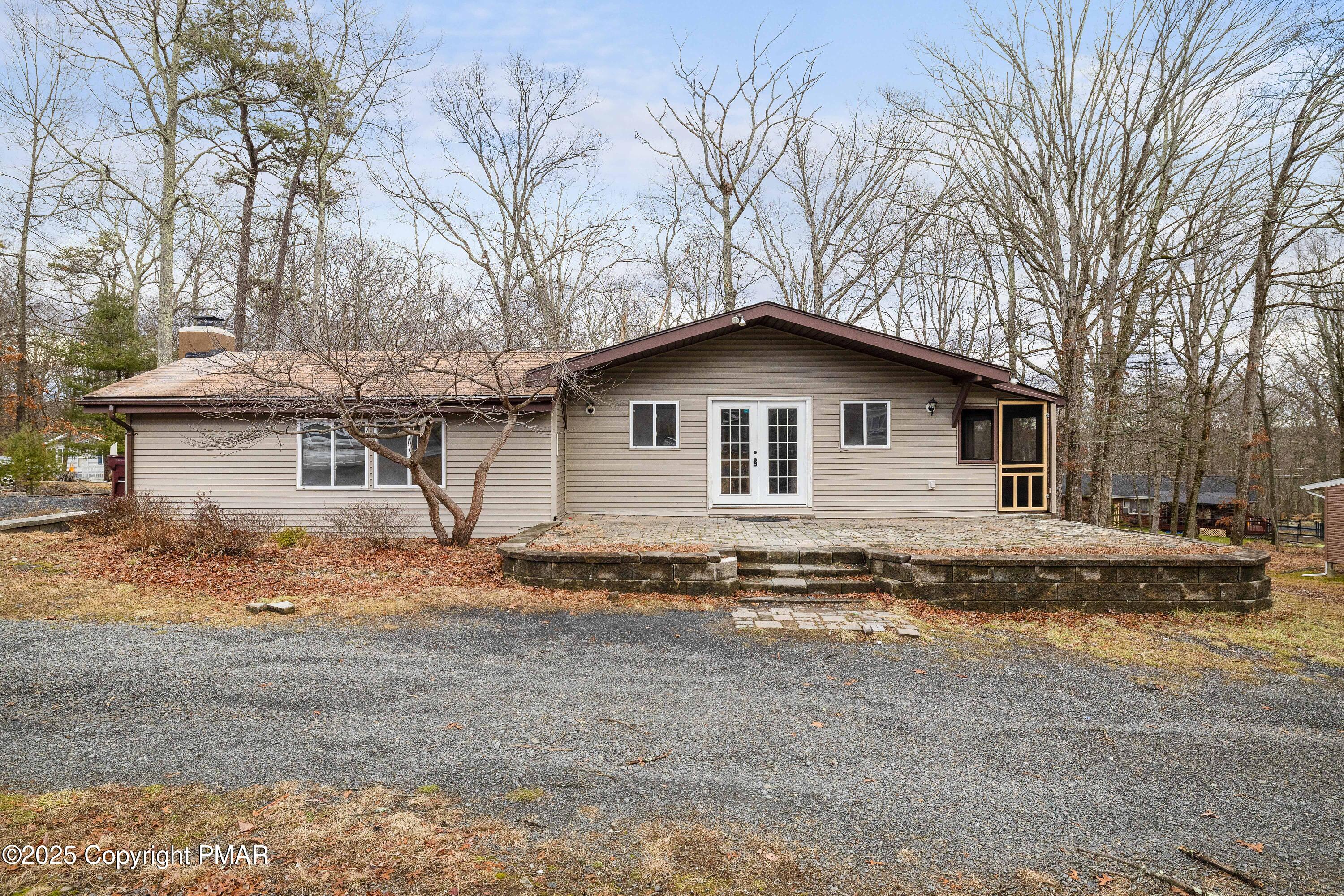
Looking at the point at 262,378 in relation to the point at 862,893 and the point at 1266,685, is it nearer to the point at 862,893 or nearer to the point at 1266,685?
the point at 862,893

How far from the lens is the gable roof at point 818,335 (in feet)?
32.0

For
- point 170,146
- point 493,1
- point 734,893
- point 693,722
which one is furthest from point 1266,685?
point 170,146

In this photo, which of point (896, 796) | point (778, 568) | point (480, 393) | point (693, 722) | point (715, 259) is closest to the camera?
point (896, 796)

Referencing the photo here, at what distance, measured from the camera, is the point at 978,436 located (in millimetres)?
10719

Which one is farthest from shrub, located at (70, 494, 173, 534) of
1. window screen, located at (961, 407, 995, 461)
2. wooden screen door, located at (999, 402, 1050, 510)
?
Answer: wooden screen door, located at (999, 402, 1050, 510)

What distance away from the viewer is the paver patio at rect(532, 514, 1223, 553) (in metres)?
7.38

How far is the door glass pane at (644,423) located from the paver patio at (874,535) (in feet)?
4.23

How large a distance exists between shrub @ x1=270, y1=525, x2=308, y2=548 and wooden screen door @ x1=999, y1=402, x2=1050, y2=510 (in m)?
10.6

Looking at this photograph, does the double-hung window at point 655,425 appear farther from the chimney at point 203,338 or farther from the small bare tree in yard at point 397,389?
the chimney at point 203,338

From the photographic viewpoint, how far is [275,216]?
18.8m

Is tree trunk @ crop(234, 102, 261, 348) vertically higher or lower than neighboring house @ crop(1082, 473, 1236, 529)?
higher

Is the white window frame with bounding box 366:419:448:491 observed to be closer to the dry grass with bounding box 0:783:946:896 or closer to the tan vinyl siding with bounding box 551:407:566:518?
the tan vinyl siding with bounding box 551:407:566:518

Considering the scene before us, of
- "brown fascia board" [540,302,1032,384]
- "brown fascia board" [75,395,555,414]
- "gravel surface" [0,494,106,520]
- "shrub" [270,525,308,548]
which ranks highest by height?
"brown fascia board" [540,302,1032,384]

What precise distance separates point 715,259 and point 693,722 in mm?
19128
